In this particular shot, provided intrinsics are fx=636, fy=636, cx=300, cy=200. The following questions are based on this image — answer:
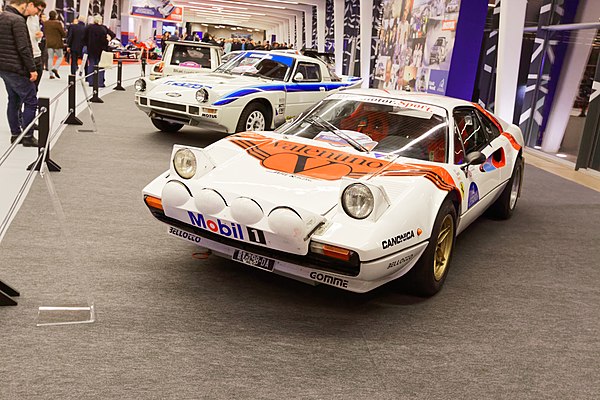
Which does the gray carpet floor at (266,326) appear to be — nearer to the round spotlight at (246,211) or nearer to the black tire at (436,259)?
the black tire at (436,259)

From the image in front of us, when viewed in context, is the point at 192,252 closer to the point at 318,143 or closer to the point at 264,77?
the point at 318,143

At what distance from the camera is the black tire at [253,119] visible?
901 centimetres

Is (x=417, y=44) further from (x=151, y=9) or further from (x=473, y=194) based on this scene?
(x=151, y=9)

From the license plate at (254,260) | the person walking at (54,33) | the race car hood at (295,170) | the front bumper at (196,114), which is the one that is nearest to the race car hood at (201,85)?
the front bumper at (196,114)

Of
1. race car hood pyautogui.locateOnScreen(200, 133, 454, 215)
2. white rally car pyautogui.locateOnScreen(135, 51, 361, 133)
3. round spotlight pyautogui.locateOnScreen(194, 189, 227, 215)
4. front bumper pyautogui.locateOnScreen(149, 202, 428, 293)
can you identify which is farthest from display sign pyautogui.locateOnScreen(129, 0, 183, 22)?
round spotlight pyautogui.locateOnScreen(194, 189, 227, 215)

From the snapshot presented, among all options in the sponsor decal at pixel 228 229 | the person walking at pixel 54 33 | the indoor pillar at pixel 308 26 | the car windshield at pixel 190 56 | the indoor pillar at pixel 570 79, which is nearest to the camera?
the sponsor decal at pixel 228 229

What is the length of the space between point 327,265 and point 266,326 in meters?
0.48

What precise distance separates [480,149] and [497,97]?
7.60 metres

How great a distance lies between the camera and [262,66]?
1004 centimetres

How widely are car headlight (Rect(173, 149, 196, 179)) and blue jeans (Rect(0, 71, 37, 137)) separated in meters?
4.16

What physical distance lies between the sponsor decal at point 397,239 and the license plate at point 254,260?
665 millimetres

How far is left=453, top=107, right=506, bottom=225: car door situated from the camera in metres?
4.67

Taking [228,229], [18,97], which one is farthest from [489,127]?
[18,97]

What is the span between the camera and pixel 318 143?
184 inches
